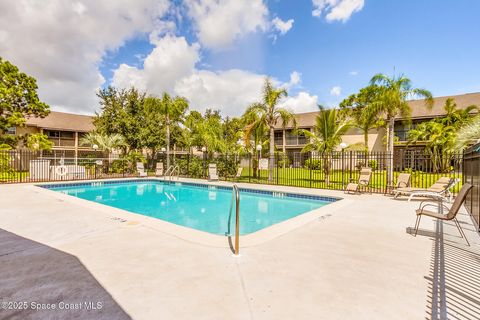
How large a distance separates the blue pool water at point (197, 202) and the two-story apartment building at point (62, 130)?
16950 millimetres

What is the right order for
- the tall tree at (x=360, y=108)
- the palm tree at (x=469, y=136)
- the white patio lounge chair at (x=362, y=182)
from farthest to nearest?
the tall tree at (x=360, y=108) → the white patio lounge chair at (x=362, y=182) → the palm tree at (x=469, y=136)

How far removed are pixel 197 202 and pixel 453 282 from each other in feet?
31.0

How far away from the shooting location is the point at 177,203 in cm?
1126

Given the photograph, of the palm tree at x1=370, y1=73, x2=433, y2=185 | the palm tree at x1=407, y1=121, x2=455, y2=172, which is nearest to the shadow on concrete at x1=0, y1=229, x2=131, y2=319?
the palm tree at x1=370, y1=73, x2=433, y2=185

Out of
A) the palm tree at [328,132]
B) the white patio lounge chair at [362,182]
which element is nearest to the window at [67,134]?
the palm tree at [328,132]

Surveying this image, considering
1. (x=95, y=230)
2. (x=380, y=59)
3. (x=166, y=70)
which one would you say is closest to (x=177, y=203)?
(x=95, y=230)

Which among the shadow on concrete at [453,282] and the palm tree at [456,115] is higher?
the palm tree at [456,115]

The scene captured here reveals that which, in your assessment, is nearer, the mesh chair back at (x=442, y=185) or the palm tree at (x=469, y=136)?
the mesh chair back at (x=442, y=185)

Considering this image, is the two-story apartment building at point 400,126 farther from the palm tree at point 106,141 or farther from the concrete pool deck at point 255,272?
the concrete pool deck at point 255,272

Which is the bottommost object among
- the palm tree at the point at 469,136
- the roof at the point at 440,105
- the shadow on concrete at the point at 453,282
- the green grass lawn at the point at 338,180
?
the shadow on concrete at the point at 453,282

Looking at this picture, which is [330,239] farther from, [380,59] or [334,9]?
[380,59]

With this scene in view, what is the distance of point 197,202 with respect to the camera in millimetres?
11453

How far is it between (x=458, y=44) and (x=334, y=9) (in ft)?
21.0

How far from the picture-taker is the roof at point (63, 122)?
28225 mm
